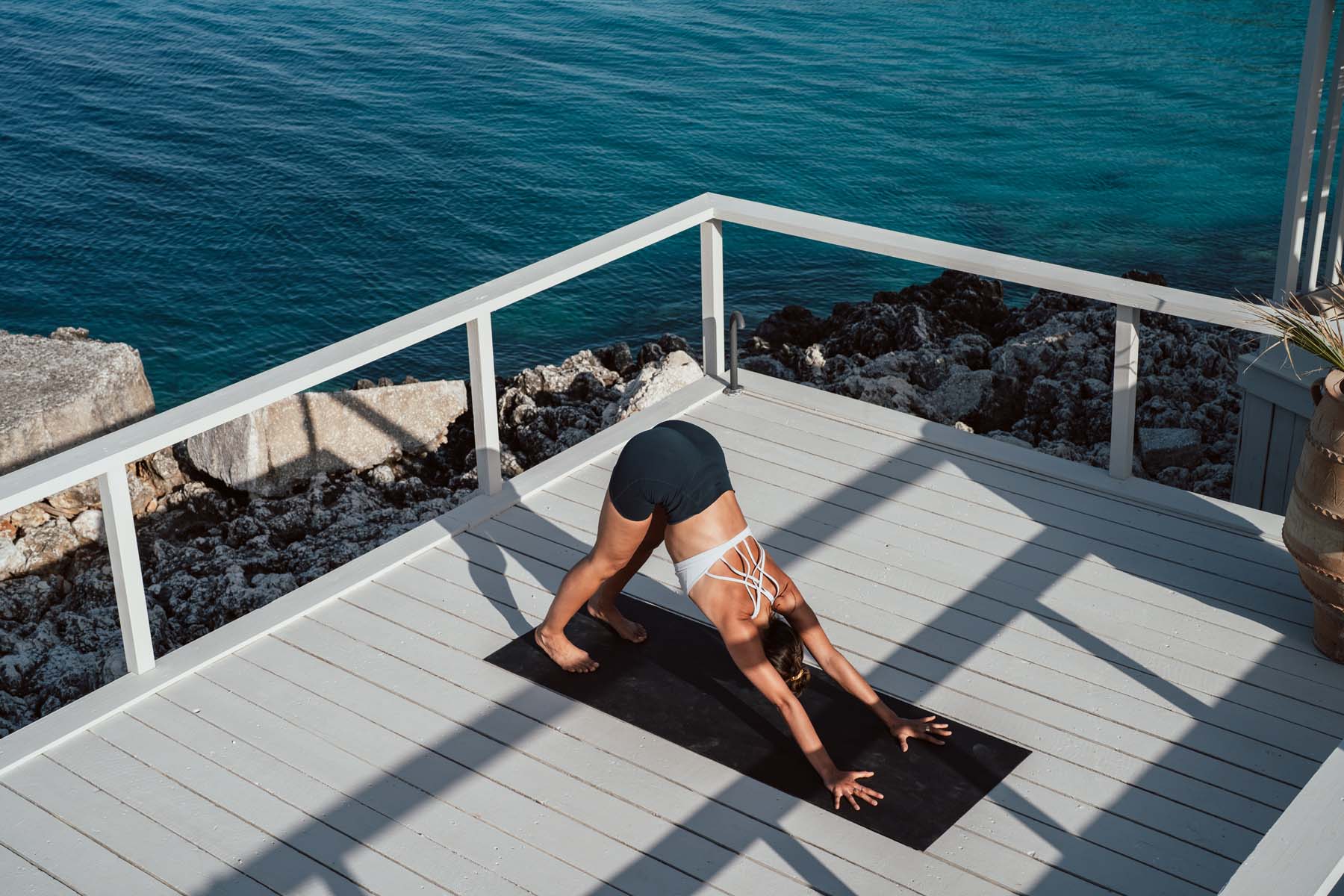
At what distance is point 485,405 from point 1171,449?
3.85 meters

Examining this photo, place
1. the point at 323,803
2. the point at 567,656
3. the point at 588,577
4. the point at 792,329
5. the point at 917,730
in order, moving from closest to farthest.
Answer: the point at 323,803
the point at 917,730
the point at 588,577
the point at 567,656
the point at 792,329

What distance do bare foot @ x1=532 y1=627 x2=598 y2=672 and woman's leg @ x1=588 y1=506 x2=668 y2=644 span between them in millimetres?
146

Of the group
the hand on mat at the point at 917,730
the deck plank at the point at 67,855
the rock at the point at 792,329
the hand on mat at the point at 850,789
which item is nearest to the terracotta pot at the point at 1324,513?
the hand on mat at the point at 917,730

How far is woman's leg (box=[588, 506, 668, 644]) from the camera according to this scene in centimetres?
386

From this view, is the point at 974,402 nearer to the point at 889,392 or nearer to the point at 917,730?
the point at 889,392

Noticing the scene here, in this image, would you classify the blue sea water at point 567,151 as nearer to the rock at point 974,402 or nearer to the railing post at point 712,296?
the rock at point 974,402

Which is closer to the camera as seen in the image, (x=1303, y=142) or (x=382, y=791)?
(x=382, y=791)

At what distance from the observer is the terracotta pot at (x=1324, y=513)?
359cm

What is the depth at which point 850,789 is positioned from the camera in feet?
→ 10.8

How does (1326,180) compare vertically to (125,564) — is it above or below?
above

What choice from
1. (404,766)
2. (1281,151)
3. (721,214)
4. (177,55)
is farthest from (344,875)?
(177,55)

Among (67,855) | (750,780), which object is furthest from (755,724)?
(67,855)

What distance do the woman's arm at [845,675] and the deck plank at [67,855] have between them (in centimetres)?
161

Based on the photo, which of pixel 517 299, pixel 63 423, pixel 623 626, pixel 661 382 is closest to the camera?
pixel 623 626
